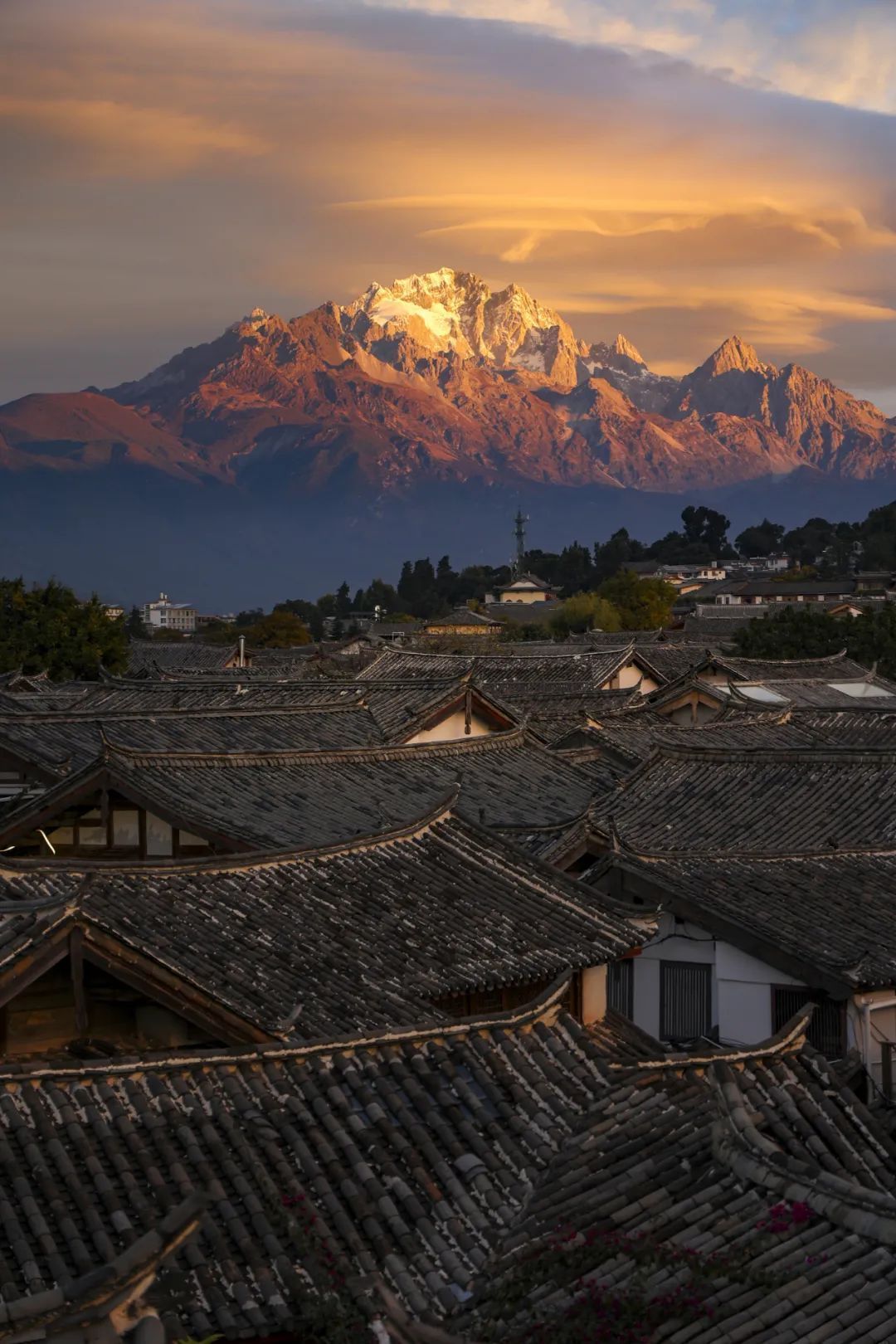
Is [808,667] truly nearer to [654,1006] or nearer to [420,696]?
[420,696]

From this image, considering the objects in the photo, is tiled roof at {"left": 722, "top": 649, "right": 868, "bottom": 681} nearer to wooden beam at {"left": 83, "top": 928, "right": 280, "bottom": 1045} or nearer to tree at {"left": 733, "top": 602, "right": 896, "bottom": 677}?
tree at {"left": 733, "top": 602, "right": 896, "bottom": 677}

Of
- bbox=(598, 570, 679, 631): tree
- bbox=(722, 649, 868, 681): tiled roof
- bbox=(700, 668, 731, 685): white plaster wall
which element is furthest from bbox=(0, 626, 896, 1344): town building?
bbox=(598, 570, 679, 631): tree

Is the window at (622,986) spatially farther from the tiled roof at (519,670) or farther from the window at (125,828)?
the tiled roof at (519,670)

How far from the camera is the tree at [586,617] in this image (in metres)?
122

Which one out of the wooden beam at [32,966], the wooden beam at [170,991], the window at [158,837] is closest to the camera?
the wooden beam at [32,966]

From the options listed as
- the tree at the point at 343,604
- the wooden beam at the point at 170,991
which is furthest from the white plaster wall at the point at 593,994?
the tree at the point at 343,604

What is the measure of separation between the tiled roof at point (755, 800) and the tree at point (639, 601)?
94.7m

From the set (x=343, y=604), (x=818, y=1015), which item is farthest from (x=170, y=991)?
(x=343, y=604)

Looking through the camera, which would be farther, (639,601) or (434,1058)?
(639,601)

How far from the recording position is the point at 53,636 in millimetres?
74188

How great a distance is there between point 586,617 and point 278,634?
22.2 metres

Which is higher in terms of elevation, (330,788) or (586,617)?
(330,788)

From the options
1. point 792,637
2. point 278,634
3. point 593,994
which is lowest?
point 278,634

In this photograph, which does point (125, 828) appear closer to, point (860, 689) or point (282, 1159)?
point (282, 1159)
